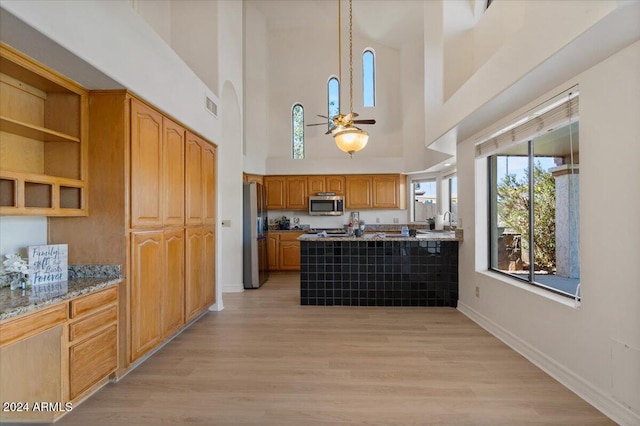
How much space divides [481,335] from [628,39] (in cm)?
266

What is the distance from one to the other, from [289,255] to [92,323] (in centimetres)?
505

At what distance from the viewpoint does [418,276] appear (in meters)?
4.50

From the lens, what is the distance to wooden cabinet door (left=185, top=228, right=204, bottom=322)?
354 cm

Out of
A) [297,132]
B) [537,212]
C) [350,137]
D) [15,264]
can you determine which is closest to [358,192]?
[297,132]

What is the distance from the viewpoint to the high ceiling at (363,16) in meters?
6.16

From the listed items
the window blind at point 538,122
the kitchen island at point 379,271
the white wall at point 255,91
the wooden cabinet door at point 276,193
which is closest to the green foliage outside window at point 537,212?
the window blind at point 538,122

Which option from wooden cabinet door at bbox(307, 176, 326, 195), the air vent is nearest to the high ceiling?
wooden cabinet door at bbox(307, 176, 326, 195)

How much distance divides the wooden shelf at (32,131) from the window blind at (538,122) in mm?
3453

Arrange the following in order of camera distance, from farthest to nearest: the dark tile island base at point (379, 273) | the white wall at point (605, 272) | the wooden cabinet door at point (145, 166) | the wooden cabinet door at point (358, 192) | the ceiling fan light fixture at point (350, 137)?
the wooden cabinet door at point (358, 192) < the dark tile island base at point (379, 273) < the ceiling fan light fixture at point (350, 137) < the wooden cabinet door at point (145, 166) < the white wall at point (605, 272)

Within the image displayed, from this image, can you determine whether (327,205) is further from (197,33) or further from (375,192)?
(197,33)

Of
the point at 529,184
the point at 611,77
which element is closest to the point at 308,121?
the point at 529,184

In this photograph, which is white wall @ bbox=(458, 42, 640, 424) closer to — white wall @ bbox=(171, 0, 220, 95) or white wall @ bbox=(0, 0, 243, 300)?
white wall @ bbox=(0, 0, 243, 300)

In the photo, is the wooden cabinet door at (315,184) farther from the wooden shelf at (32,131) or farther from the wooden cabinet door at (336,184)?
the wooden shelf at (32,131)

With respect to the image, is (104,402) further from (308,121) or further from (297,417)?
(308,121)
